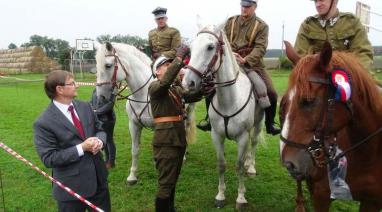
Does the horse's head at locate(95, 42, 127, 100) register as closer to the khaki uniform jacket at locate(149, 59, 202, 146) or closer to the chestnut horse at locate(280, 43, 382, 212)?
the khaki uniform jacket at locate(149, 59, 202, 146)

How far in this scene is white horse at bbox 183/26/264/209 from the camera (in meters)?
3.82

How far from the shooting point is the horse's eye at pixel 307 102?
218cm

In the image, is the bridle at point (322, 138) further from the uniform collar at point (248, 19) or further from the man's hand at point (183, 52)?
the uniform collar at point (248, 19)

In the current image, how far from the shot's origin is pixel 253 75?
4.88 metres

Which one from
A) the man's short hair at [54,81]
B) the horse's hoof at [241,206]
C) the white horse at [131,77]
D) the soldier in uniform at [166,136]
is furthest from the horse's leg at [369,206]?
the white horse at [131,77]

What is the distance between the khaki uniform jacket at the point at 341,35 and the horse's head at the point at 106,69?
276cm

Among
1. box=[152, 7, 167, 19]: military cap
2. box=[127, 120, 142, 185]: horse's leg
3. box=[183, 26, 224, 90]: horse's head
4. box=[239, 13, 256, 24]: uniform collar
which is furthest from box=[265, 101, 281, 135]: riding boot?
box=[152, 7, 167, 19]: military cap

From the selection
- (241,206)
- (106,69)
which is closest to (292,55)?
(241,206)

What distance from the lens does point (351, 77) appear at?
7.67 ft

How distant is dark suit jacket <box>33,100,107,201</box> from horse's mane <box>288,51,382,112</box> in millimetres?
1726

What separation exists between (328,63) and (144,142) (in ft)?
21.9

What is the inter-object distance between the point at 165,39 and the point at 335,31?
374cm

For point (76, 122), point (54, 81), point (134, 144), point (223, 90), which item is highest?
point (54, 81)

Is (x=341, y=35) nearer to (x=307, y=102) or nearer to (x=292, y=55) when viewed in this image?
(x=292, y=55)
